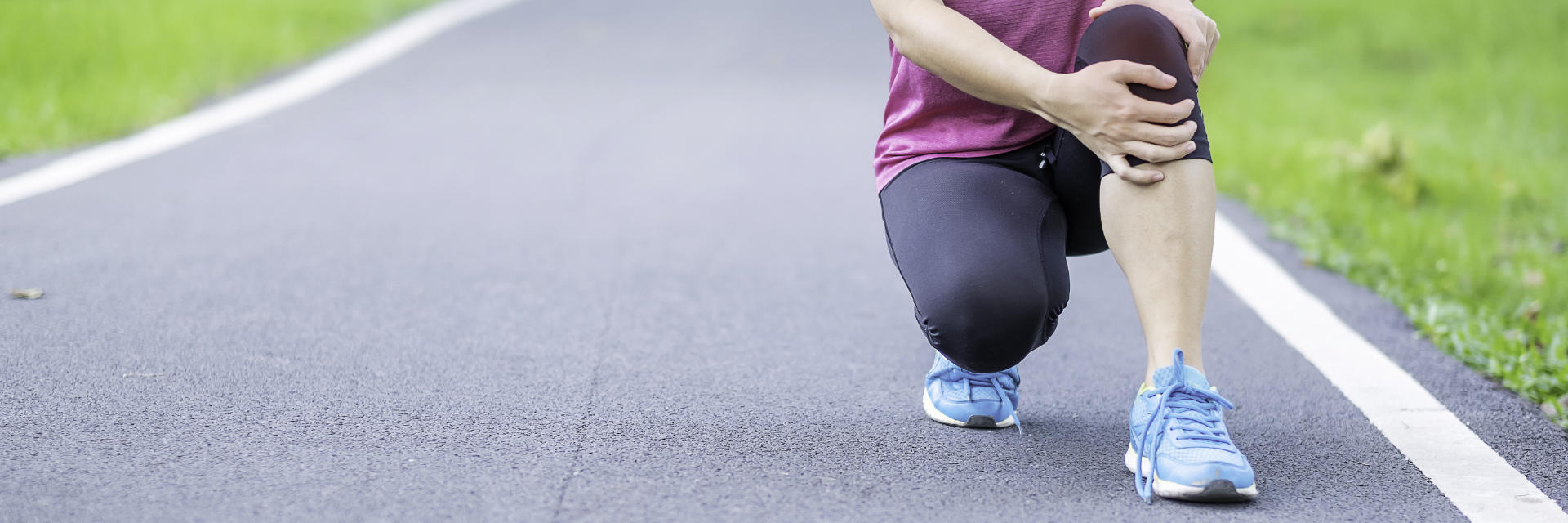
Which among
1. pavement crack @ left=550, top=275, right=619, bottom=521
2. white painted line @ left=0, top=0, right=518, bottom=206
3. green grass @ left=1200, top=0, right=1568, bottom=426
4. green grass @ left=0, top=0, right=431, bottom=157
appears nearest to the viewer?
pavement crack @ left=550, top=275, right=619, bottom=521

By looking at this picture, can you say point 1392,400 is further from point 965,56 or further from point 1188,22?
point 965,56

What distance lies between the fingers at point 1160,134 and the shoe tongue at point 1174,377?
0.35 metres

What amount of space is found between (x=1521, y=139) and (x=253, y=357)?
627cm

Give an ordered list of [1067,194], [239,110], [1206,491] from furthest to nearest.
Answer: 1. [239,110]
2. [1067,194]
3. [1206,491]

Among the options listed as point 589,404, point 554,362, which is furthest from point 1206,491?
→ point 554,362

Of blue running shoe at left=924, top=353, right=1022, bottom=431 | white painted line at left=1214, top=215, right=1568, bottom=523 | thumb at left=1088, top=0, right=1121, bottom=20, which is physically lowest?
white painted line at left=1214, top=215, right=1568, bottom=523

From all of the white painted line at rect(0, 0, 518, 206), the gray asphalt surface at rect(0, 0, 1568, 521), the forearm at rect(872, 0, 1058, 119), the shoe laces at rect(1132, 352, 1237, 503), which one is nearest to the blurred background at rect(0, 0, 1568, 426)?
the white painted line at rect(0, 0, 518, 206)

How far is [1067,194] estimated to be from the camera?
7.82 feet

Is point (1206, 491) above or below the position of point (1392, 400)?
above

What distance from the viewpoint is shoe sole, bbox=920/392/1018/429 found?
8.05 feet

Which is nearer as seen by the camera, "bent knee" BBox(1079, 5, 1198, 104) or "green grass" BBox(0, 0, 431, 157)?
"bent knee" BBox(1079, 5, 1198, 104)

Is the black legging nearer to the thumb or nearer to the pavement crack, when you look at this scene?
the thumb

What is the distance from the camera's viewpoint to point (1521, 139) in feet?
22.2

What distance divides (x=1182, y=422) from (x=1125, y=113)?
487mm
